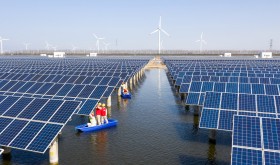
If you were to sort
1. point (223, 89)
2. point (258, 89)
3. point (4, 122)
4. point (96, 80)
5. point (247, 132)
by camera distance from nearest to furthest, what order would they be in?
1. point (247, 132)
2. point (4, 122)
3. point (258, 89)
4. point (223, 89)
5. point (96, 80)

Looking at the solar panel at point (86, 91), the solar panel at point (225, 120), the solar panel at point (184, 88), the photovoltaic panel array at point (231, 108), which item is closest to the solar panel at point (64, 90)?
the solar panel at point (86, 91)

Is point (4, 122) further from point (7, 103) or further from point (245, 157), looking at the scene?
point (245, 157)

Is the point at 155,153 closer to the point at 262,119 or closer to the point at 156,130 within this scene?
the point at 156,130

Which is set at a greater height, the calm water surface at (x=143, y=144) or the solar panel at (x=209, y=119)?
the solar panel at (x=209, y=119)

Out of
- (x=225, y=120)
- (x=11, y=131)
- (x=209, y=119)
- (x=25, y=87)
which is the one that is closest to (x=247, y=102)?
(x=225, y=120)

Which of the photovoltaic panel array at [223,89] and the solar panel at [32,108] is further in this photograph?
the photovoltaic panel array at [223,89]

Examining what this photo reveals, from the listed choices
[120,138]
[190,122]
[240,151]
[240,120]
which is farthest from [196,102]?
[240,151]

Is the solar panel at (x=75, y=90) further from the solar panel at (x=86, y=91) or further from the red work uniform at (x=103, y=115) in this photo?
the red work uniform at (x=103, y=115)
